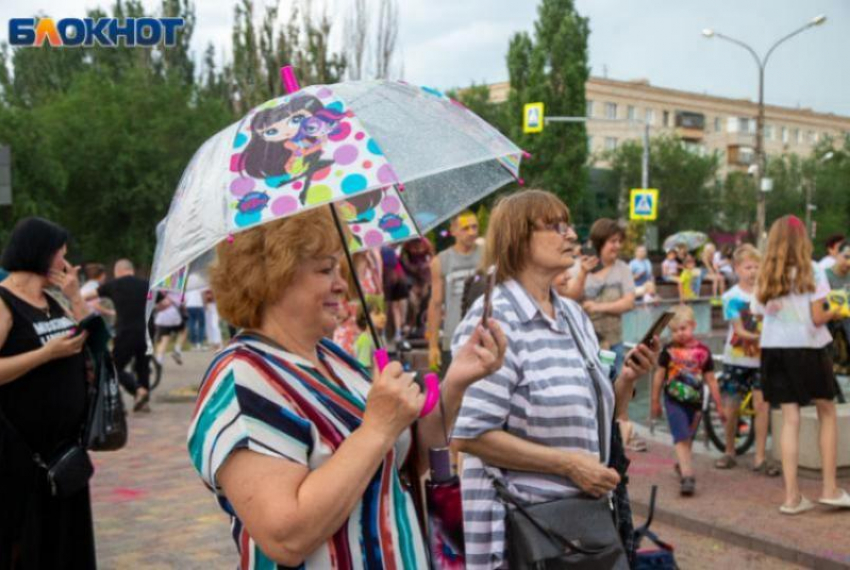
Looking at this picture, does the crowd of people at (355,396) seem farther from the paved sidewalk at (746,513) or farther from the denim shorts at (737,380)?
the denim shorts at (737,380)

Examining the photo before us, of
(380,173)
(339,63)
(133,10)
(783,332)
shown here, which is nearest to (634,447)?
(783,332)

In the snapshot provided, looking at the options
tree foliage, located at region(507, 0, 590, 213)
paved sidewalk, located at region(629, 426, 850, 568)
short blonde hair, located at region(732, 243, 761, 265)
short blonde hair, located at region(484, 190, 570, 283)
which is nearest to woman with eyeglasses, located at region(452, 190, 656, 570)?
short blonde hair, located at region(484, 190, 570, 283)

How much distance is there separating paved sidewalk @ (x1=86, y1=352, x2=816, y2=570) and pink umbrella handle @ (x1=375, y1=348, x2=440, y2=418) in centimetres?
438

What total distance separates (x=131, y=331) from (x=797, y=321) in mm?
8934

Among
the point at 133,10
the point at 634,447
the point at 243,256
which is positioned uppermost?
the point at 133,10

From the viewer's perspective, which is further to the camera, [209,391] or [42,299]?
[42,299]

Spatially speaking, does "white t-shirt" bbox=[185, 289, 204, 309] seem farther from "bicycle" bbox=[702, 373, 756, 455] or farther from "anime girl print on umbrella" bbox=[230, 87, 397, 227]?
"anime girl print on umbrella" bbox=[230, 87, 397, 227]

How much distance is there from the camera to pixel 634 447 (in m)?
9.56

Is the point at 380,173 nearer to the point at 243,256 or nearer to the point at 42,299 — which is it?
the point at 243,256

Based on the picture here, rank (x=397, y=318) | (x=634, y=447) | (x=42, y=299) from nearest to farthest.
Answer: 1. (x=42, y=299)
2. (x=634, y=447)
3. (x=397, y=318)

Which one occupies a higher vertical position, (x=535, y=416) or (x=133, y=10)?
(x=133, y=10)

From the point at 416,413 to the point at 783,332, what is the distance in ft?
17.8

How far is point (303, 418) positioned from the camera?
2.16 m

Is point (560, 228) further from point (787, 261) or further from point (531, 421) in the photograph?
point (787, 261)
